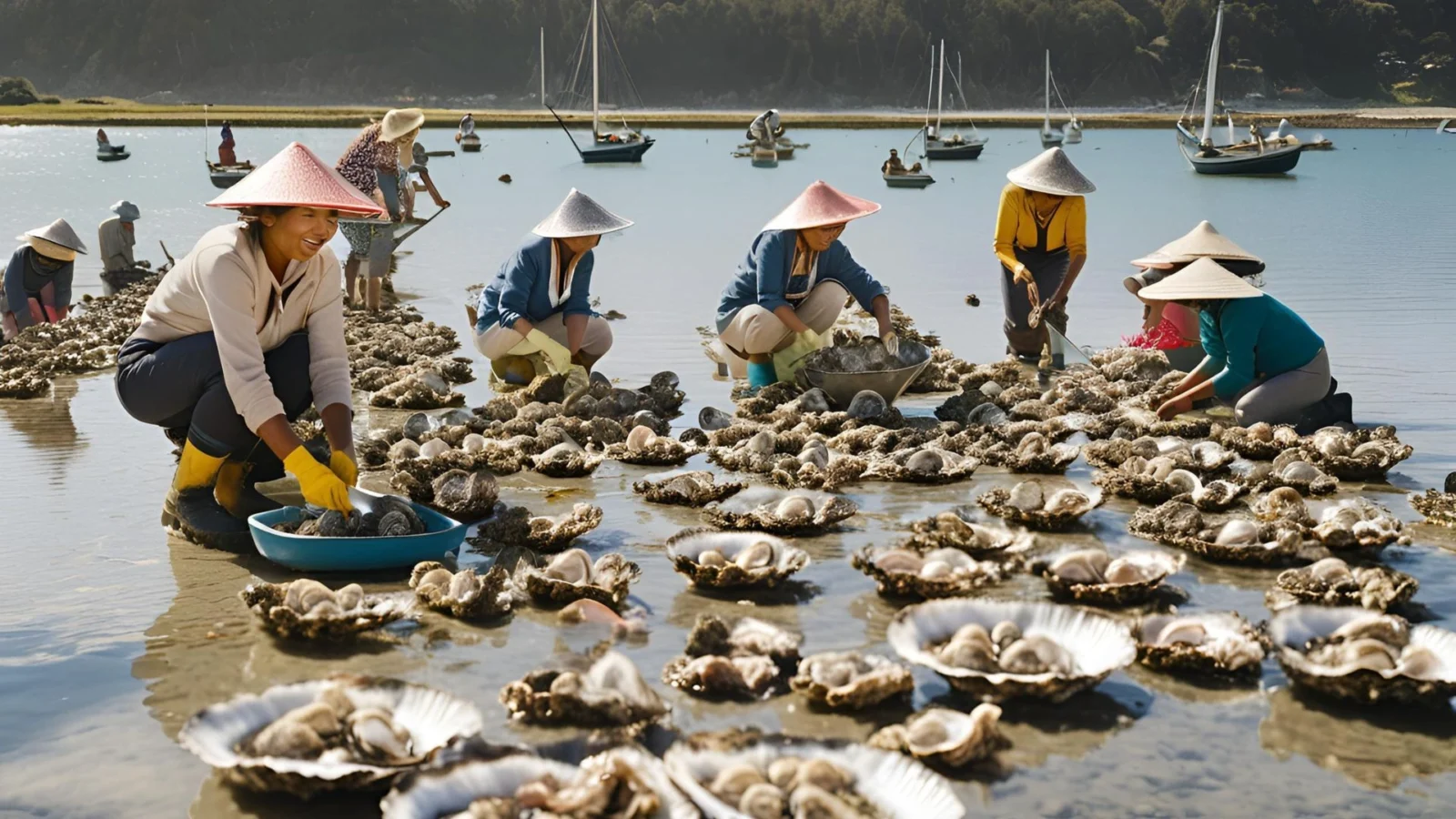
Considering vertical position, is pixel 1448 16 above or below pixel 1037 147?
above

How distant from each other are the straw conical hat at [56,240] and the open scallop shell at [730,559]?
7381mm

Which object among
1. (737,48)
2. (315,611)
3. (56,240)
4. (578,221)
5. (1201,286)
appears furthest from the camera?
(737,48)

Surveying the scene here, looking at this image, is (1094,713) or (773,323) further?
(773,323)

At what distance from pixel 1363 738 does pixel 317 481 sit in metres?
3.40

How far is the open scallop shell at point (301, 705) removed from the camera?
3.03 metres

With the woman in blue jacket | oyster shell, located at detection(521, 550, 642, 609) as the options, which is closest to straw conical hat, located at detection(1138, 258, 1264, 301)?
the woman in blue jacket

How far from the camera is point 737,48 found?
15388cm

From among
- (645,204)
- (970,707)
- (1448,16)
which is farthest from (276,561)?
(1448,16)

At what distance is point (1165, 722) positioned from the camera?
3.56 m

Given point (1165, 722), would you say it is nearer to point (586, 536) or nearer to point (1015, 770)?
point (1015, 770)

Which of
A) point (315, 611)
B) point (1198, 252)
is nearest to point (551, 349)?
point (1198, 252)

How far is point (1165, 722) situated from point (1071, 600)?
91 cm

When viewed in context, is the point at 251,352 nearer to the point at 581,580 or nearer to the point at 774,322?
the point at 581,580

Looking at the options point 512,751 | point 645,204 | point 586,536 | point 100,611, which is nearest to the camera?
point 512,751
